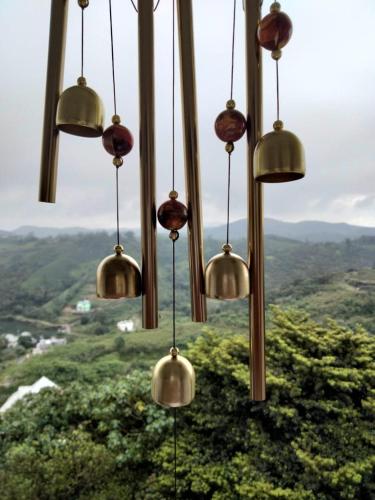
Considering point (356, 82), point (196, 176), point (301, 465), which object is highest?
point (356, 82)

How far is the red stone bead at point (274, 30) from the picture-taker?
0.55 metres

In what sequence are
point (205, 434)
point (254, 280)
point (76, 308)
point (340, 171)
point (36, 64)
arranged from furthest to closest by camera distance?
point (76, 308)
point (340, 171)
point (36, 64)
point (205, 434)
point (254, 280)

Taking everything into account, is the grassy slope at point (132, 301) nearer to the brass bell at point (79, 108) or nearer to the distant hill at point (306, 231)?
the distant hill at point (306, 231)

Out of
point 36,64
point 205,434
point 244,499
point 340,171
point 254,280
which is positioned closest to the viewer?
point 254,280

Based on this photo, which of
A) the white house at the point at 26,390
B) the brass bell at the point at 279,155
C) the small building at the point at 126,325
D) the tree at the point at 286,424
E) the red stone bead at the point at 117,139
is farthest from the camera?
the small building at the point at 126,325

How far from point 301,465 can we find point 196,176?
164 centimetres

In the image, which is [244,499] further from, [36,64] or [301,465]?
[36,64]

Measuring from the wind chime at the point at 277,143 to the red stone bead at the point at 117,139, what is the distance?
257 mm

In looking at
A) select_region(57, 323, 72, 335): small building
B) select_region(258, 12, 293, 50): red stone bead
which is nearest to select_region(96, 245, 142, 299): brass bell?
select_region(258, 12, 293, 50): red stone bead

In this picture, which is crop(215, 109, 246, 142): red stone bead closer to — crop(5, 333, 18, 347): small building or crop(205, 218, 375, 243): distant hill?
crop(205, 218, 375, 243): distant hill

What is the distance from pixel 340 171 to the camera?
2.17 meters

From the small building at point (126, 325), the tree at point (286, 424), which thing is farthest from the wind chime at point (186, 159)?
the small building at point (126, 325)

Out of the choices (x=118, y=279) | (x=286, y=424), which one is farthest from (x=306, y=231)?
(x=118, y=279)

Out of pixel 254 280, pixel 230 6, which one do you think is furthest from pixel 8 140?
pixel 254 280
